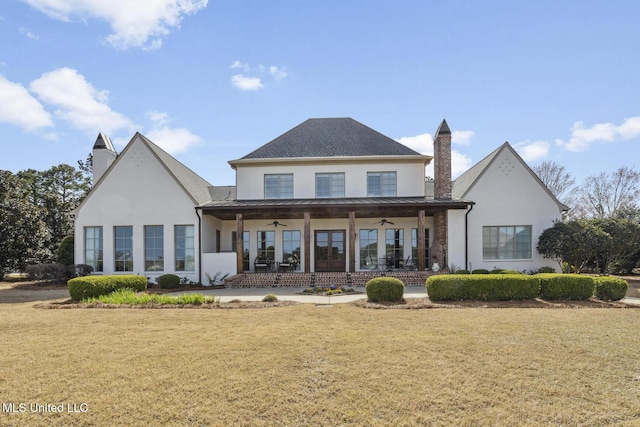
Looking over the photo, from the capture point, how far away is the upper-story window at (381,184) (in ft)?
67.8

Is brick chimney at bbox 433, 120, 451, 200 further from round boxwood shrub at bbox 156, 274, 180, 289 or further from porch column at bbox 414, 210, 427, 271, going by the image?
round boxwood shrub at bbox 156, 274, 180, 289

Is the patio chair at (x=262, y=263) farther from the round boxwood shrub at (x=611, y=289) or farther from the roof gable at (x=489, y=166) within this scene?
the round boxwood shrub at (x=611, y=289)

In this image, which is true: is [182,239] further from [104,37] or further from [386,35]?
[386,35]

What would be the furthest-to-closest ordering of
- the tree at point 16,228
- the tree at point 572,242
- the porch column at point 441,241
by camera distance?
the tree at point 16,228, the porch column at point 441,241, the tree at point 572,242

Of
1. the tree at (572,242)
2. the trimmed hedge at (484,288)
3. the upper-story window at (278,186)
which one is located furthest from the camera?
the upper-story window at (278,186)

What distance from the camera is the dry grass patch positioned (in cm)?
386

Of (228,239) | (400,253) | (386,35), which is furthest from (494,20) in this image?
(228,239)

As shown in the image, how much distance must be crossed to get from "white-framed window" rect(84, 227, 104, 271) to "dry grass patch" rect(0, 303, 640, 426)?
37.0 feet

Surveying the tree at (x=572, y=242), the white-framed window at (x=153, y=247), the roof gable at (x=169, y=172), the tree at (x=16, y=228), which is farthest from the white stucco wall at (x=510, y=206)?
the tree at (x=16, y=228)

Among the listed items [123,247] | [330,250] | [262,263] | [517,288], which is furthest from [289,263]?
[517,288]

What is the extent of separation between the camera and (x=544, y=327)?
24.4 feet

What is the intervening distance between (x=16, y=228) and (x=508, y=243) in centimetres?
2842

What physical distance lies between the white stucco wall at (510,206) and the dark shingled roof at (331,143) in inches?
168

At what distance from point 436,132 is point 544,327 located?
47.1 feet
